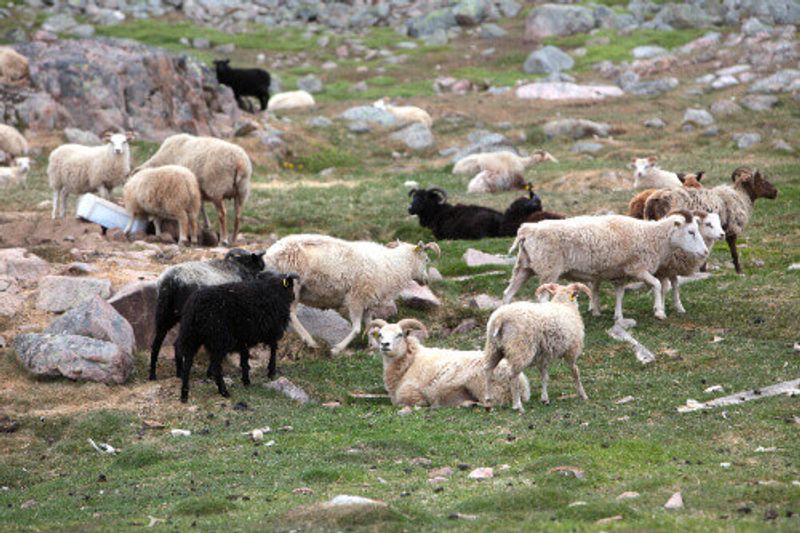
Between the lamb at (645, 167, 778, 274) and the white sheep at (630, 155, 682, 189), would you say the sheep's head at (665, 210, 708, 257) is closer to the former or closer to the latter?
the lamb at (645, 167, 778, 274)

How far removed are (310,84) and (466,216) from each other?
95.8 feet

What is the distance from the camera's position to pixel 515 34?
61.3 m

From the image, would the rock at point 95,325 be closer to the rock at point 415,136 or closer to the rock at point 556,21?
the rock at point 415,136

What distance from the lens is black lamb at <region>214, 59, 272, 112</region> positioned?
4094 centimetres

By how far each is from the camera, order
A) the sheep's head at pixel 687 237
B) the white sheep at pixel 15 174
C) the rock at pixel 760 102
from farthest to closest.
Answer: the rock at pixel 760 102 < the white sheep at pixel 15 174 < the sheep's head at pixel 687 237

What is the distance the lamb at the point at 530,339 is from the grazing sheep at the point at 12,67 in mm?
24612

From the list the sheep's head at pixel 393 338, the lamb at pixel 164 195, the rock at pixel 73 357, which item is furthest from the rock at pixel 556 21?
the rock at pixel 73 357

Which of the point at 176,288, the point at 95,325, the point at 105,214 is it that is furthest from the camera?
the point at 105,214

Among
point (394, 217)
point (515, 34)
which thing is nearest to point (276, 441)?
point (394, 217)

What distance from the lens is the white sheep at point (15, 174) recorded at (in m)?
28.9

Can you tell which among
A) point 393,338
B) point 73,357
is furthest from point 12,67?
point 393,338

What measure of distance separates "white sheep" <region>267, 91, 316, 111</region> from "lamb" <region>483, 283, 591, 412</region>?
33.0 metres

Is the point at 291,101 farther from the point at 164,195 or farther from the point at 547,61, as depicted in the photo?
the point at 164,195

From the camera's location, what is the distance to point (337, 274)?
16.6m
